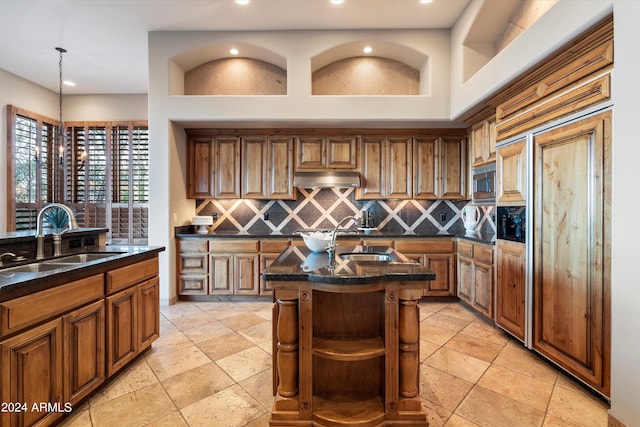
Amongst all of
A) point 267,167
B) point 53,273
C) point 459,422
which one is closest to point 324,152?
point 267,167

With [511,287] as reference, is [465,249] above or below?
above

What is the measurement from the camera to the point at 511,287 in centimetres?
263

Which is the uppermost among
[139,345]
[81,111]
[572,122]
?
[81,111]

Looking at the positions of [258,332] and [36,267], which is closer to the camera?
[36,267]

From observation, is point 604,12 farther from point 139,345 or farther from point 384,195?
point 139,345

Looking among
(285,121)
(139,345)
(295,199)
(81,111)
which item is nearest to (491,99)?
(285,121)

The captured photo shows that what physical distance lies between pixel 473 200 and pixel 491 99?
4.55 feet

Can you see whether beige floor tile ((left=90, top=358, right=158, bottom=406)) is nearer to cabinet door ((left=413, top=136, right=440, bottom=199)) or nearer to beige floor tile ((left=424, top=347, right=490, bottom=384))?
beige floor tile ((left=424, top=347, right=490, bottom=384))

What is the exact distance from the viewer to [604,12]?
1.68 m

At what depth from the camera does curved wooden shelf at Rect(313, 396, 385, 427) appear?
1.50 m

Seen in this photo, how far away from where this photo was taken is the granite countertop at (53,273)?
1312 millimetres

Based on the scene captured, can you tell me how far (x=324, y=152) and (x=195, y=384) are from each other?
3.06 metres

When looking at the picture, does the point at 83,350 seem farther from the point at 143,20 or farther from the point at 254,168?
the point at 143,20

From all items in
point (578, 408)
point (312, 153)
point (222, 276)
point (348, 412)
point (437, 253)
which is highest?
point (312, 153)
